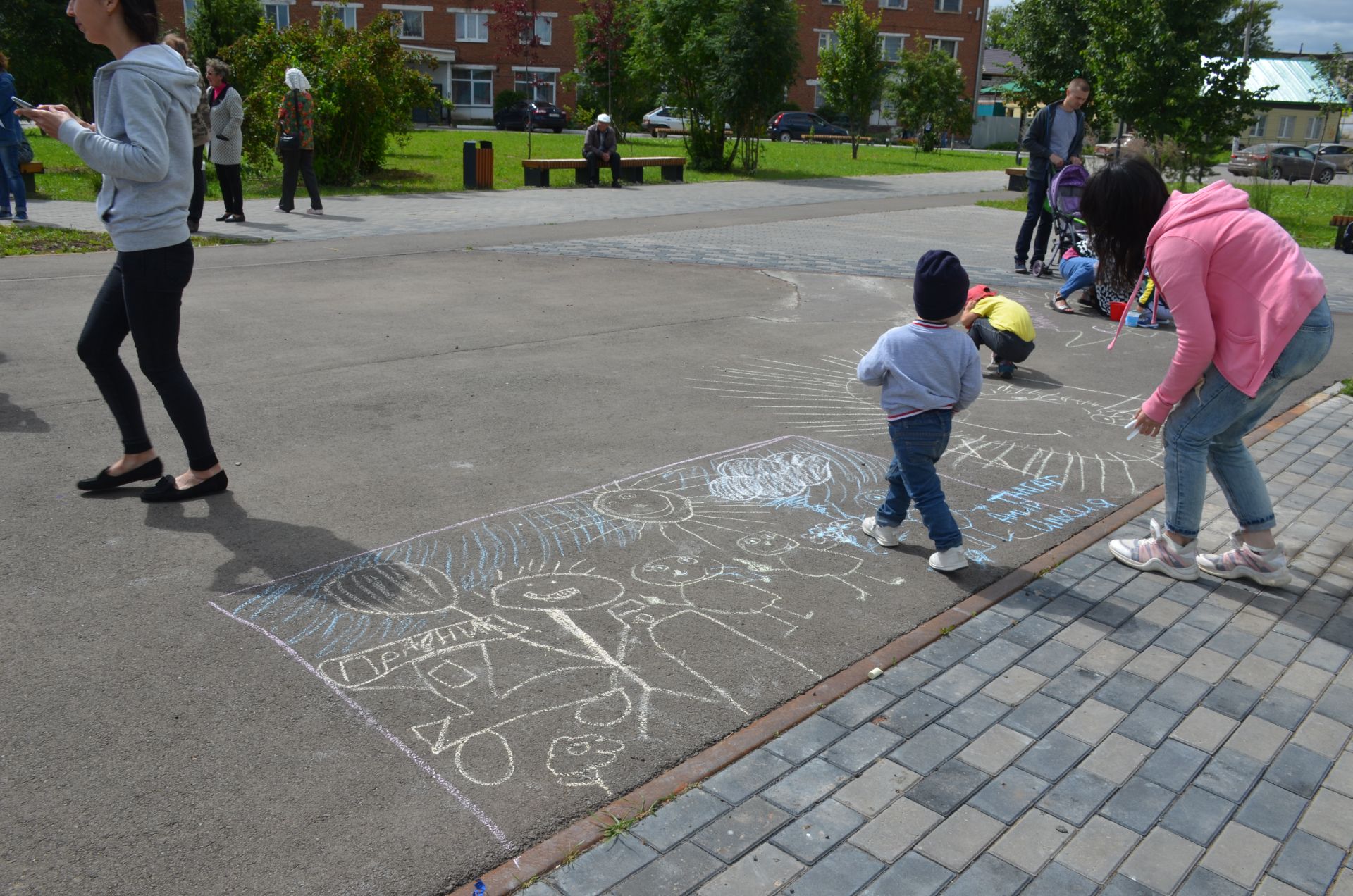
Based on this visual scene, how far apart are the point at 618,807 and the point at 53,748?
60.4 inches

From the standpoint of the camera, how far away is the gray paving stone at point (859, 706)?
10.4 feet

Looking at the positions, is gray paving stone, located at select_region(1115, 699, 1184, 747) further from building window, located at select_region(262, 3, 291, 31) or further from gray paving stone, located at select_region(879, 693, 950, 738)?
building window, located at select_region(262, 3, 291, 31)

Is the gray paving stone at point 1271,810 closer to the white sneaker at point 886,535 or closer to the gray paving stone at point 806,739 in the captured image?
the gray paving stone at point 806,739

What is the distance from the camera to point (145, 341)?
4324 mm

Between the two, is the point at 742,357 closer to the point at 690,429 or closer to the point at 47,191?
the point at 690,429

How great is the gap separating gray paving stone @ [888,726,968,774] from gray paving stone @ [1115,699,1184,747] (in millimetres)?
514

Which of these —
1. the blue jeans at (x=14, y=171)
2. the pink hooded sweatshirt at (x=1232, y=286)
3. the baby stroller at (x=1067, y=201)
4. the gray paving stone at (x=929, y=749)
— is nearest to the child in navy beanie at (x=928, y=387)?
the pink hooded sweatshirt at (x=1232, y=286)

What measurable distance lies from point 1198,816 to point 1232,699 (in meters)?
0.72

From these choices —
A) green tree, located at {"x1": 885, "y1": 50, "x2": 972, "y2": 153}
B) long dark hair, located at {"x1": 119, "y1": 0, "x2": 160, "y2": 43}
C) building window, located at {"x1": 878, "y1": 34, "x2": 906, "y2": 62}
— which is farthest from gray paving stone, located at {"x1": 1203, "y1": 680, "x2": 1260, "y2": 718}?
building window, located at {"x1": 878, "y1": 34, "x2": 906, "y2": 62}

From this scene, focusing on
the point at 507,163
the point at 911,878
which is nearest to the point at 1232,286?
the point at 911,878

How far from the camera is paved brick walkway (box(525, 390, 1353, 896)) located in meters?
2.54

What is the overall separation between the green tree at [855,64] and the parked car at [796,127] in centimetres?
1485

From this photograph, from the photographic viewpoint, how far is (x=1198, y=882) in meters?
2.54

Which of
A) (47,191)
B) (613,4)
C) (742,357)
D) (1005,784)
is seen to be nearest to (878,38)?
(613,4)
